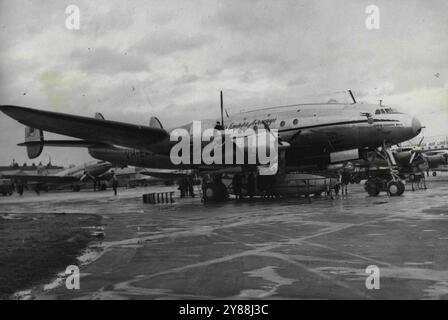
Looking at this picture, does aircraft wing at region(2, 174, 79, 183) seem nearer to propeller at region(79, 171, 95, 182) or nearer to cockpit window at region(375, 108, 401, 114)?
propeller at region(79, 171, 95, 182)

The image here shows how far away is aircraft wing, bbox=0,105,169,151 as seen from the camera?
52.6 ft

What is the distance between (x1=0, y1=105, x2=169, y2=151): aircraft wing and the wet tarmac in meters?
5.37

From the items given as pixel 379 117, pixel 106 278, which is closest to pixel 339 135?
pixel 379 117

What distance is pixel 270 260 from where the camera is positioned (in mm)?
7648

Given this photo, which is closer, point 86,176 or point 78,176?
point 86,176

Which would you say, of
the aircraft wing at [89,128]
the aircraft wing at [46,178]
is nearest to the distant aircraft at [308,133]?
the aircraft wing at [89,128]

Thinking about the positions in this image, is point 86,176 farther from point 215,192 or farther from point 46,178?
point 215,192

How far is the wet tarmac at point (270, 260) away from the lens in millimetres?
5684

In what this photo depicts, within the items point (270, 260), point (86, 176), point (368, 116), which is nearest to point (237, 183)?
point (368, 116)

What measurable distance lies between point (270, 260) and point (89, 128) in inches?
522

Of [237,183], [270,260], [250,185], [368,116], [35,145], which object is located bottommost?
[270,260]

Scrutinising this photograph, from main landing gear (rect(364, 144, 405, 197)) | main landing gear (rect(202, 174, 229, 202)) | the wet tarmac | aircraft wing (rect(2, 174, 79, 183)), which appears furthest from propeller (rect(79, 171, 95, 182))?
the wet tarmac

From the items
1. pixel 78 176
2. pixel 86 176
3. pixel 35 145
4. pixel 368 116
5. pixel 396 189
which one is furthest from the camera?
pixel 78 176

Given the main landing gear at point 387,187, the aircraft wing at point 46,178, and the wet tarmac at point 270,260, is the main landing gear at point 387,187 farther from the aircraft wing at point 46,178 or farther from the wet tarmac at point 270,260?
the aircraft wing at point 46,178
